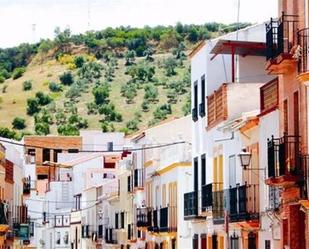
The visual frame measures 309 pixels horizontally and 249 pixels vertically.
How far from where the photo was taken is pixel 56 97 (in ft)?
538

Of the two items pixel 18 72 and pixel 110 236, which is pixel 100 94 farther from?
pixel 110 236

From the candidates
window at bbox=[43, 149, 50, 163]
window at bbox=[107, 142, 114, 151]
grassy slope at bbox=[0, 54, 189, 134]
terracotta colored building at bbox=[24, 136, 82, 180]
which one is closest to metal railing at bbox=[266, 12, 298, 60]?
window at bbox=[107, 142, 114, 151]

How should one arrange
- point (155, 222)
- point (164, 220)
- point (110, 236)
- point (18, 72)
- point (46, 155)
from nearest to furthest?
point (164, 220) → point (155, 222) → point (110, 236) → point (46, 155) → point (18, 72)

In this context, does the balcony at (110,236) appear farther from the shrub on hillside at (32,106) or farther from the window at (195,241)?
the shrub on hillside at (32,106)

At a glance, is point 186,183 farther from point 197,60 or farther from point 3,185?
point 3,185

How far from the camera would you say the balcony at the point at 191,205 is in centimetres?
4225

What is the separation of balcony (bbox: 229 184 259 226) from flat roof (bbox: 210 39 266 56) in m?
4.23

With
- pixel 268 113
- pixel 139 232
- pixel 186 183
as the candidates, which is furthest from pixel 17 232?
pixel 268 113

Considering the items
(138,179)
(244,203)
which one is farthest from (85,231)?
(244,203)

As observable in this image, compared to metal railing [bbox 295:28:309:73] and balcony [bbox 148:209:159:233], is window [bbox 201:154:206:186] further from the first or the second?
metal railing [bbox 295:28:309:73]

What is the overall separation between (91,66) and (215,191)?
13110cm

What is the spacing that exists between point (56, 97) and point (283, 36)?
138573mm

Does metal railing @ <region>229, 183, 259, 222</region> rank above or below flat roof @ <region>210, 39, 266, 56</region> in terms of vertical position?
below

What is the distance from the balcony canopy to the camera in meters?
36.8
